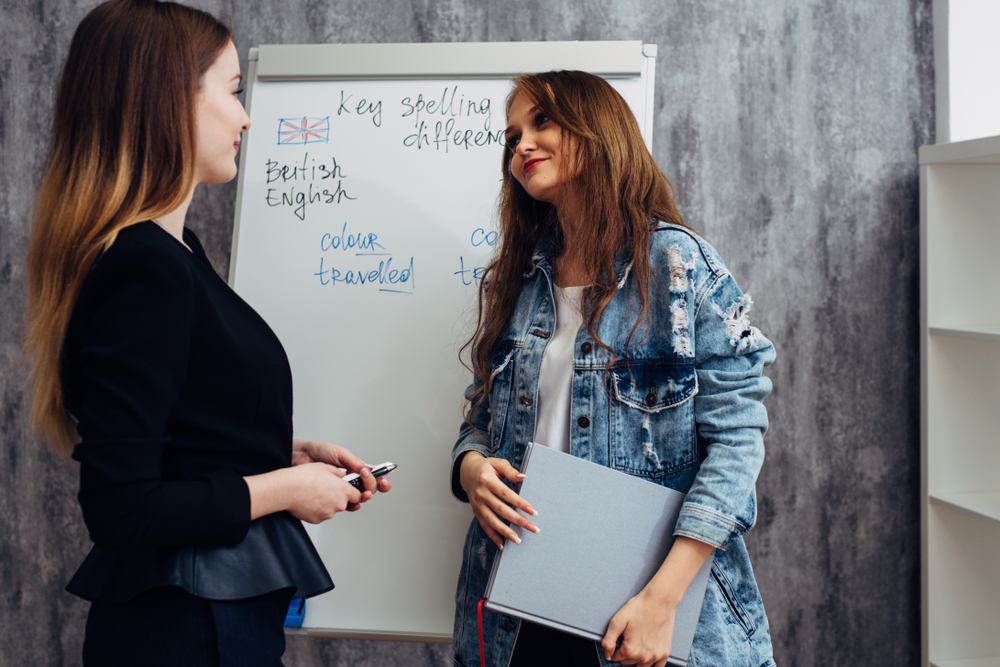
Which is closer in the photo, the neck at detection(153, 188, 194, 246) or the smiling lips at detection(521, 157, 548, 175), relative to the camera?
the neck at detection(153, 188, 194, 246)

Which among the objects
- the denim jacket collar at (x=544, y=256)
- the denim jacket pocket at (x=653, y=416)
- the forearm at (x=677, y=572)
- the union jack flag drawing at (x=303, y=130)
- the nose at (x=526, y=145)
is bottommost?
the forearm at (x=677, y=572)

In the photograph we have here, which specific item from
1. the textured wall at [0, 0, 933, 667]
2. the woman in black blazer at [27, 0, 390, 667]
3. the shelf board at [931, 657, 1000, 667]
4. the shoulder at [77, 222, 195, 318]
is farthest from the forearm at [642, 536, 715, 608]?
the shelf board at [931, 657, 1000, 667]

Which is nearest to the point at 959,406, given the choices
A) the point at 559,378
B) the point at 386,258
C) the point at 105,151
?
the point at 559,378

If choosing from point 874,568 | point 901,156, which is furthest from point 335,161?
point 874,568

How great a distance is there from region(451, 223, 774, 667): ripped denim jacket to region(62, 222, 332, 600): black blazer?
39cm

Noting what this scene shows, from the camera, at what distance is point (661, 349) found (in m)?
0.89

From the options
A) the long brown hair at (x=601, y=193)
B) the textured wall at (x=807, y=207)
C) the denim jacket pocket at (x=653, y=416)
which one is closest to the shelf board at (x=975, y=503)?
the textured wall at (x=807, y=207)

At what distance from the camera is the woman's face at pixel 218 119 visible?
0.77m

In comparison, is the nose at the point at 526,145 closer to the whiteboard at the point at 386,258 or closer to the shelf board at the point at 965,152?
the whiteboard at the point at 386,258

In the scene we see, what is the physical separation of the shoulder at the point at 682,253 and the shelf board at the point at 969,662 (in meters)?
1.19

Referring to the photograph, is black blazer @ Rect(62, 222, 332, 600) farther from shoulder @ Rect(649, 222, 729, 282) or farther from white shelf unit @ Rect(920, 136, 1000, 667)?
white shelf unit @ Rect(920, 136, 1000, 667)

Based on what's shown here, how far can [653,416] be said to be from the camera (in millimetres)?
904

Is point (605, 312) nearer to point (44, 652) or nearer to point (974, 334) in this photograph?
point (974, 334)

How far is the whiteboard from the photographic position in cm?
131
